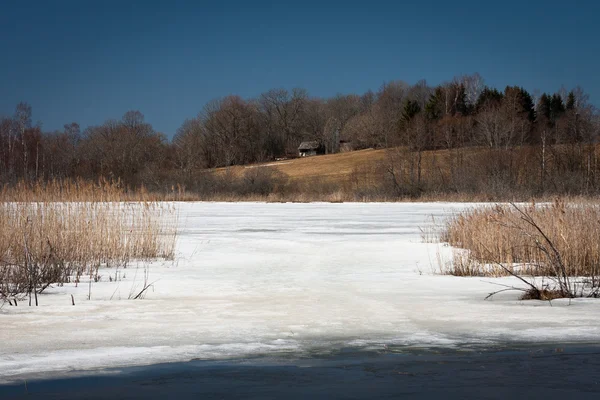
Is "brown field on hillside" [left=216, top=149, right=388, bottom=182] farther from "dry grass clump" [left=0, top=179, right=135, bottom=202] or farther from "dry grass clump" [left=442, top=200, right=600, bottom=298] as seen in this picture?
"dry grass clump" [left=442, top=200, right=600, bottom=298]

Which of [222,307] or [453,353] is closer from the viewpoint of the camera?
[453,353]

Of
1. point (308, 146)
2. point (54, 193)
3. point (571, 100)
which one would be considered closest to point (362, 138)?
point (308, 146)

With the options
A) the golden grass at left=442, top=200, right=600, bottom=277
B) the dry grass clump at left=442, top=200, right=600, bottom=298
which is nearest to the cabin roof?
the golden grass at left=442, top=200, right=600, bottom=277

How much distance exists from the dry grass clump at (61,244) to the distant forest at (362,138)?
2.66 feet

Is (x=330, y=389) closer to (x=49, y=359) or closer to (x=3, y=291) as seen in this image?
(x=49, y=359)

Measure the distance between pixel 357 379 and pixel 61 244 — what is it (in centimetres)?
620

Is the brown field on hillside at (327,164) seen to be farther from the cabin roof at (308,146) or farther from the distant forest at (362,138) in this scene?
the cabin roof at (308,146)

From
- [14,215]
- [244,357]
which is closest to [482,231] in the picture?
[244,357]

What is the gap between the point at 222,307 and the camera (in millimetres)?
6191

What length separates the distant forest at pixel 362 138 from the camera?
37531mm

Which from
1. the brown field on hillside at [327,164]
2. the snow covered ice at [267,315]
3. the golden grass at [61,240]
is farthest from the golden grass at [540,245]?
the brown field on hillside at [327,164]

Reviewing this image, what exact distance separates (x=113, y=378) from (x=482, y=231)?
24.1ft

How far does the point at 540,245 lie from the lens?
8344 millimetres

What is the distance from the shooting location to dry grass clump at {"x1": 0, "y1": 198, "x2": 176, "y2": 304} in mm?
7098
